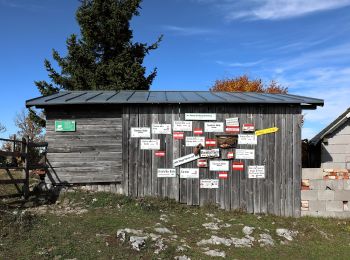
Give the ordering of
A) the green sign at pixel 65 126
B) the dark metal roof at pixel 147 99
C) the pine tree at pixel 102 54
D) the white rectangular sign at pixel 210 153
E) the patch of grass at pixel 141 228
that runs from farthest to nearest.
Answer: the pine tree at pixel 102 54, the green sign at pixel 65 126, the white rectangular sign at pixel 210 153, the dark metal roof at pixel 147 99, the patch of grass at pixel 141 228

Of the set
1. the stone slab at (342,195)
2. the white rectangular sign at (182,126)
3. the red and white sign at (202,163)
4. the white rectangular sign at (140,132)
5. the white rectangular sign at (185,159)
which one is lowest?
the stone slab at (342,195)

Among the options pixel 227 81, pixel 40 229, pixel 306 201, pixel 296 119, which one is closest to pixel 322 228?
pixel 306 201

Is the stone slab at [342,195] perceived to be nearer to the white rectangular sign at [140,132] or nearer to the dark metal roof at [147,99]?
the dark metal roof at [147,99]

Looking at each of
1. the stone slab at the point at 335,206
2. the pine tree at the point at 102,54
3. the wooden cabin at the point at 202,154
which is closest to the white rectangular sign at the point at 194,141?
the wooden cabin at the point at 202,154

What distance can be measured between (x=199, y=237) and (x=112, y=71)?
18.0 metres

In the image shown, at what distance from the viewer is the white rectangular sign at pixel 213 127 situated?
1205 centimetres

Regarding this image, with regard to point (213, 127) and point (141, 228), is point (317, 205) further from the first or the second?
point (141, 228)

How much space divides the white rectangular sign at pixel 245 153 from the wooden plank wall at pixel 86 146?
3.72m

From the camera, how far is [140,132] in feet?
39.5

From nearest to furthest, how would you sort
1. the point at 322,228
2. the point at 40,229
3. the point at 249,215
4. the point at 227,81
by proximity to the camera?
the point at 40,229, the point at 322,228, the point at 249,215, the point at 227,81

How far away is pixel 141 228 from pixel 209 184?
3523 millimetres

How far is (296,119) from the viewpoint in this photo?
12.1 meters

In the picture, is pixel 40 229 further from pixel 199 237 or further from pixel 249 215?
pixel 249 215

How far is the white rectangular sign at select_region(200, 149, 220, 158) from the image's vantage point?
1201 centimetres
